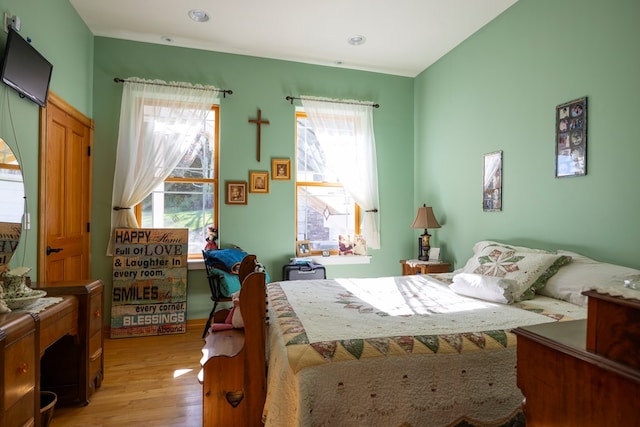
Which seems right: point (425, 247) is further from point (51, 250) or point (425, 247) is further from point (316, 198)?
point (51, 250)

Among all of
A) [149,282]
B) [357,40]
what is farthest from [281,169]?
[149,282]

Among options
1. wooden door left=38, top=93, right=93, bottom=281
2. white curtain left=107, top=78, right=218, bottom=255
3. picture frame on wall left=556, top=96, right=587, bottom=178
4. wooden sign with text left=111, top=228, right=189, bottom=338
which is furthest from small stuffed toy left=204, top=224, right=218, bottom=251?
picture frame on wall left=556, top=96, right=587, bottom=178

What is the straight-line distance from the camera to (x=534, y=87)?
2836 mm

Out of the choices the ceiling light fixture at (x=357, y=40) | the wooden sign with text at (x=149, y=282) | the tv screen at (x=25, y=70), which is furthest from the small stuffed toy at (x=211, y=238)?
the ceiling light fixture at (x=357, y=40)

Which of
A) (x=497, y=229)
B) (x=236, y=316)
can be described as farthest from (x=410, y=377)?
(x=497, y=229)

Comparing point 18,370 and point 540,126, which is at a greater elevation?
point 540,126

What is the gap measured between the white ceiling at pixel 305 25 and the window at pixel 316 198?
2.96ft

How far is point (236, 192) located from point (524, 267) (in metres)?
2.88

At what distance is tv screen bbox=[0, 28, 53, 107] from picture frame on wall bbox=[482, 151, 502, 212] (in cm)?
371

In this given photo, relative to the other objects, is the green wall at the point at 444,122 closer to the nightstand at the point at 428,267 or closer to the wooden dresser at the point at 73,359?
the nightstand at the point at 428,267

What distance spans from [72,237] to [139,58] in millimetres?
1979

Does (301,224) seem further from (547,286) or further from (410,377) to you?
(410,377)

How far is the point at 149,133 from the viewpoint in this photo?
369 centimetres

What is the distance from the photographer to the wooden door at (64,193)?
266cm
